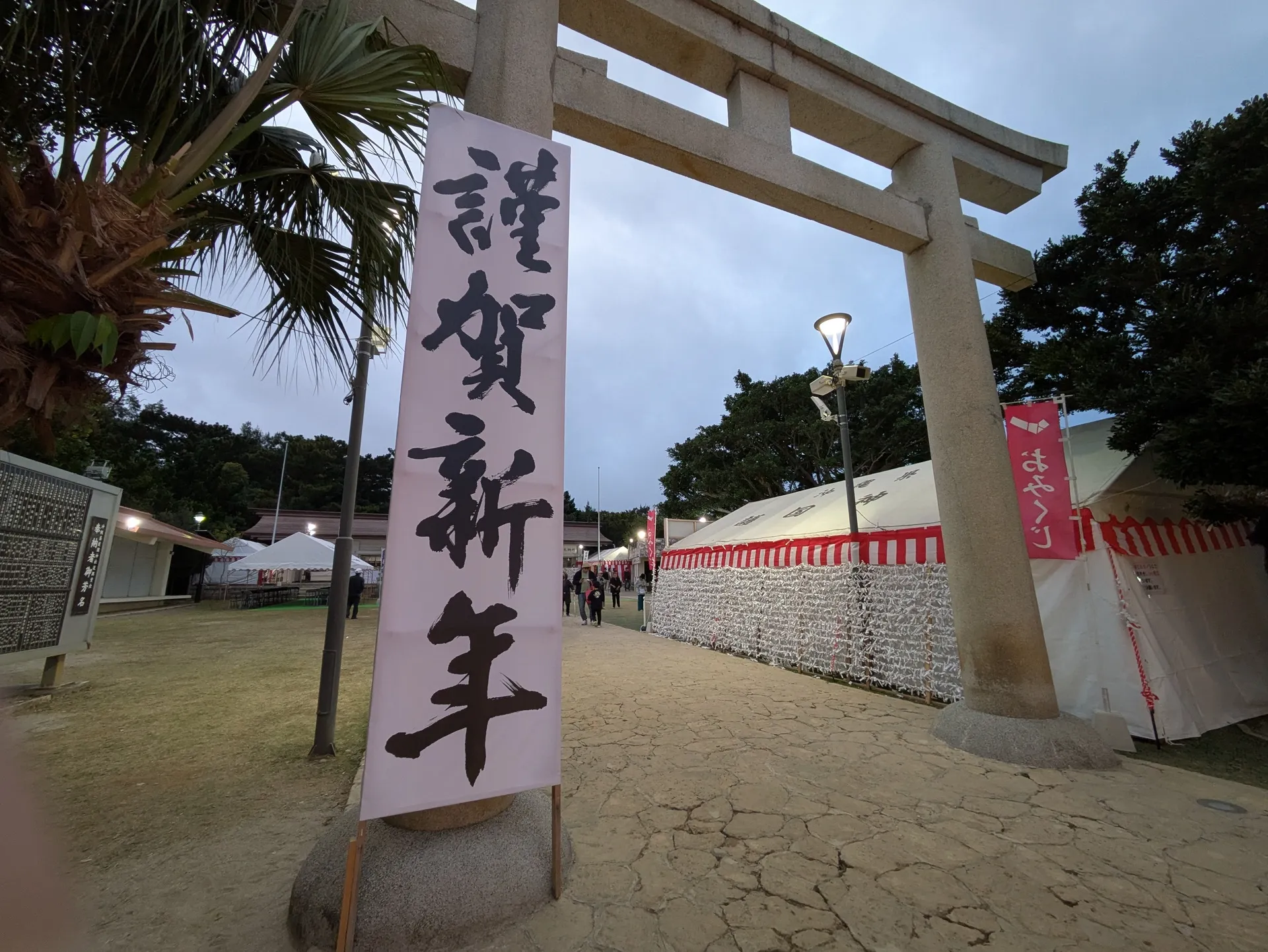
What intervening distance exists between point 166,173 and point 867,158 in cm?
544

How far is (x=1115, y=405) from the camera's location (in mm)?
4387

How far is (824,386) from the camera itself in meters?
6.49

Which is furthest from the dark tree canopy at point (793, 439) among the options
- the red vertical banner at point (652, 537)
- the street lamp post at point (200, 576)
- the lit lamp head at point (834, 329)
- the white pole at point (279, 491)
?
the street lamp post at point (200, 576)

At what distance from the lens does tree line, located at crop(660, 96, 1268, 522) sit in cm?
375

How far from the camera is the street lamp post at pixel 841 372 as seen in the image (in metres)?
6.09

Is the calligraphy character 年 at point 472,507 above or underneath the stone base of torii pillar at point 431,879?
above

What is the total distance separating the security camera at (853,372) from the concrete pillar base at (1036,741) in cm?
383

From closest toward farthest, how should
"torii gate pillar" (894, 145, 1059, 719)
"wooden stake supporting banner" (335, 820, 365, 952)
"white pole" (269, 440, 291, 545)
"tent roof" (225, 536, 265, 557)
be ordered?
"wooden stake supporting banner" (335, 820, 365, 952) < "torii gate pillar" (894, 145, 1059, 719) < "tent roof" (225, 536, 265, 557) < "white pole" (269, 440, 291, 545)

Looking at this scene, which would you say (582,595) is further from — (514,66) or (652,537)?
(514,66)

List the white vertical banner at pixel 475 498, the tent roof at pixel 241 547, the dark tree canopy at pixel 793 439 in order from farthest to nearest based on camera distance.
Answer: the tent roof at pixel 241 547 < the dark tree canopy at pixel 793 439 < the white vertical banner at pixel 475 498

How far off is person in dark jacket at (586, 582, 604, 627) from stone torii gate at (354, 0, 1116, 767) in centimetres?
944

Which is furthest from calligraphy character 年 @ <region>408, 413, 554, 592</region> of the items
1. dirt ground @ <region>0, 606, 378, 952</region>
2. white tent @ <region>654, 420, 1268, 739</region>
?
white tent @ <region>654, 420, 1268, 739</region>

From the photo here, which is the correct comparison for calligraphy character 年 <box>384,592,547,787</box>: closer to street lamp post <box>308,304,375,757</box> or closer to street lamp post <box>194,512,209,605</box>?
street lamp post <box>308,304,375,757</box>

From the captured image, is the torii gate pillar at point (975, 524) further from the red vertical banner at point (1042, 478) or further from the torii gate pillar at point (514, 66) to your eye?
the torii gate pillar at point (514, 66)
